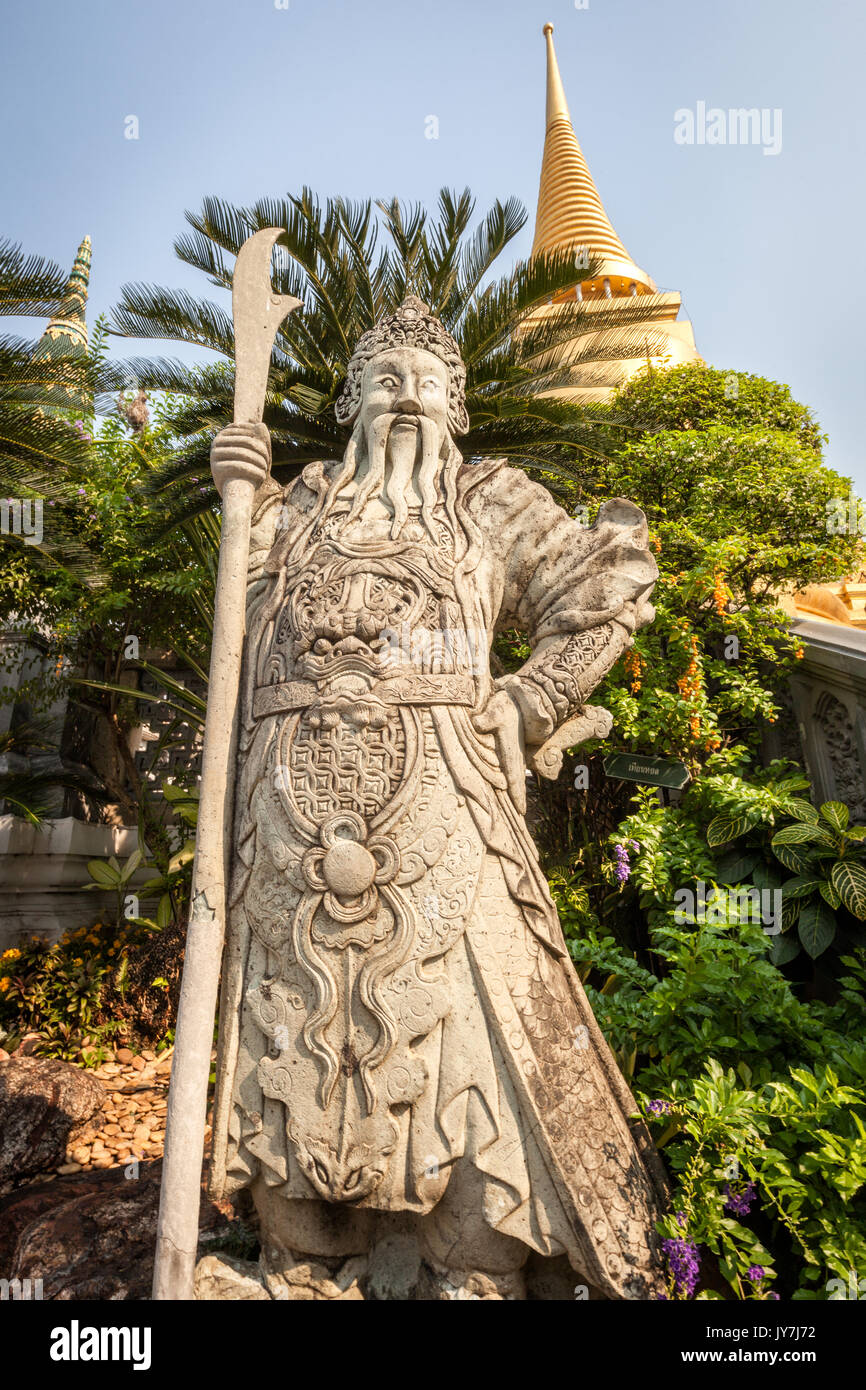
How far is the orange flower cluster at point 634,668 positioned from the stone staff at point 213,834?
2.91 meters

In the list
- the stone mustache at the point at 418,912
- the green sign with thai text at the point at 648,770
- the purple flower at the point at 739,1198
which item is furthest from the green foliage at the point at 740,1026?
the green sign with thai text at the point at 648,770

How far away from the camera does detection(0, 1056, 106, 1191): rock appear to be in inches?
157

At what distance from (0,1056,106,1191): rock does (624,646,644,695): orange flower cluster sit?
3905 millimetres

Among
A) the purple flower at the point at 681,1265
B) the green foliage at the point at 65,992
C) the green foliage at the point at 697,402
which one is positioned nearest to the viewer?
the purple flower at the point at 681,1265

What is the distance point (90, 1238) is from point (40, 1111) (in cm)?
166

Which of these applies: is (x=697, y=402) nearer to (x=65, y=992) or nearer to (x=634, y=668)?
(x=634, y=668)

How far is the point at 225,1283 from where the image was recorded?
1.91 m

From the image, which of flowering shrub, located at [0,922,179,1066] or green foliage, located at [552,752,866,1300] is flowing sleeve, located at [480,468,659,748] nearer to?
green foliage, located at [552,752,866,1300]

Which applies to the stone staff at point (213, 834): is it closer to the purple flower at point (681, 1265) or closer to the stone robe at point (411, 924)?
the stone robe at point (411, 924)

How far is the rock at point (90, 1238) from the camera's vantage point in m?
2.49

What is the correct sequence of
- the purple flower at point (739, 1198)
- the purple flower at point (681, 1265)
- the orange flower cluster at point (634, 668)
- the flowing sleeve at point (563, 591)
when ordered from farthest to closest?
the orange flower cluster at point (634, 668) → the flowing sleeve at point (563, 591) → the purple flower at point (739, 1198) → the purple flower at point (681, 1265)

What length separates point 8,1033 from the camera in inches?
218

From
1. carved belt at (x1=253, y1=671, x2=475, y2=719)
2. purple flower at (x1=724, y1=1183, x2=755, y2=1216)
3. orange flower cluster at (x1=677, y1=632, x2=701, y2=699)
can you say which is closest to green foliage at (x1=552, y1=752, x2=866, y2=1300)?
purple flower at (x1=724, y1=1183, x2=755, y2=1216)

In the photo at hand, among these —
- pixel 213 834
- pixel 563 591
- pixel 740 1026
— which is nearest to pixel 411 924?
pixel 213 834
